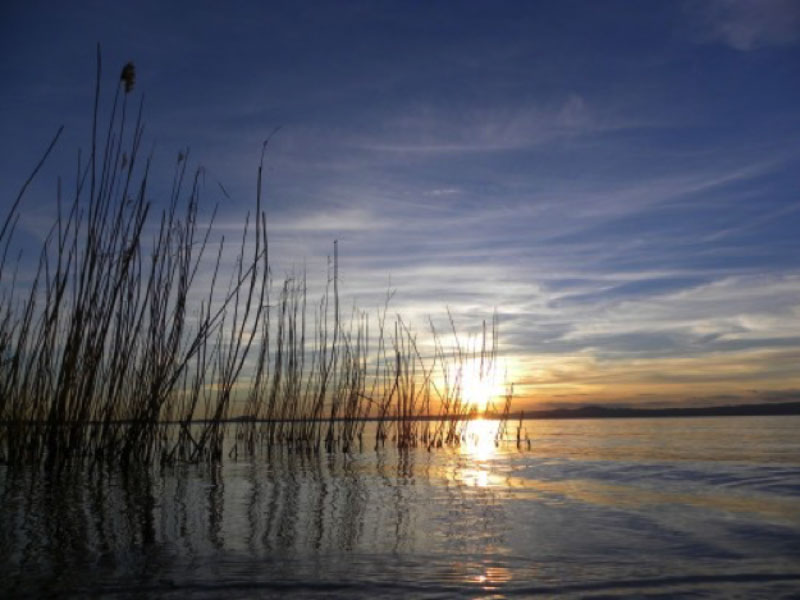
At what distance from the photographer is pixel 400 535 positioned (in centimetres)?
169

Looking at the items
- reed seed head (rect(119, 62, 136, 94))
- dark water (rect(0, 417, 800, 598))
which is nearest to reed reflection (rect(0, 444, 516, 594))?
dark water (rect(0, 417, 800, 598))

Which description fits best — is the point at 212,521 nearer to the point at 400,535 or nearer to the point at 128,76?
the point at 400,535

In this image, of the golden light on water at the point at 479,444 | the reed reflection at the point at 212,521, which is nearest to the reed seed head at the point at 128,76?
the reed reflection at the point at 212,521

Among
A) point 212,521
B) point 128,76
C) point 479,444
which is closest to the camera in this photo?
point 212,521

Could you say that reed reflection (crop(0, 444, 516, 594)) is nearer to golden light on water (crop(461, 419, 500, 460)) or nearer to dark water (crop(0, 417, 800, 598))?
dark water (crop(0, 417, 800, 598))

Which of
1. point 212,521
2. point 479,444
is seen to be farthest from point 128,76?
point 479,444

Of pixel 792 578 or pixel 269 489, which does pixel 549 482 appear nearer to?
pixel 269 489

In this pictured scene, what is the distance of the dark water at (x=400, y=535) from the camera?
1203mm

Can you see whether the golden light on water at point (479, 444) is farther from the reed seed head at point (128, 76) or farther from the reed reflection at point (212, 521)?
the reed seed head at point (128, 76)

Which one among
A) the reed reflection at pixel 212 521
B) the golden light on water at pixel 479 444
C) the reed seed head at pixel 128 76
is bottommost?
the golden light on water at pixel 479 444

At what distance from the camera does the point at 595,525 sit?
1850 millimetres

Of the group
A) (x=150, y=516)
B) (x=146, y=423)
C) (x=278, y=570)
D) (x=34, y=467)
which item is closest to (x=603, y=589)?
(x=278, y=570)

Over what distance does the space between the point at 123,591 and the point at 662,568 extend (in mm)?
1087

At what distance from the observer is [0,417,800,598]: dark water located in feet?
3.95
